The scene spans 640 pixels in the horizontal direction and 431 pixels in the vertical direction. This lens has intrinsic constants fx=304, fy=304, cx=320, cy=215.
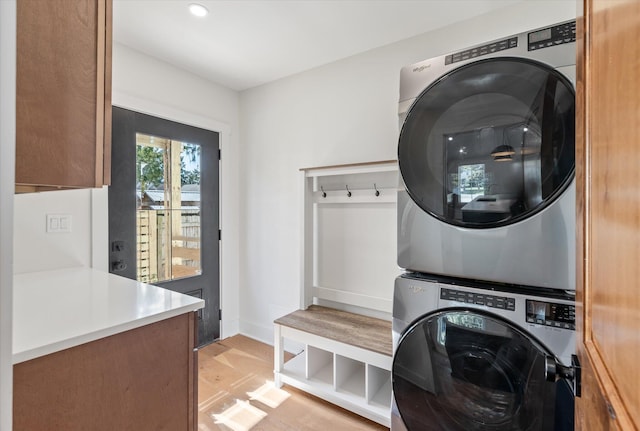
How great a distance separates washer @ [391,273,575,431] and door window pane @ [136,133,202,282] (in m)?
2.02

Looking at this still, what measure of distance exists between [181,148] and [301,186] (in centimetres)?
111

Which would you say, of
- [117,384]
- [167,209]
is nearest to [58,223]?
[167,209]

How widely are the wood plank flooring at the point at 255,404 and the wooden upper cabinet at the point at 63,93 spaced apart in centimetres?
164

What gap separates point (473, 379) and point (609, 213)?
3.00 ft

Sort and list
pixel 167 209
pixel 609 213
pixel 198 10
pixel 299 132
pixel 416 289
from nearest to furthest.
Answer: pixel 609 213
pixel 416 289
pixel 198 10
pixel 167 209
pixel 299 132

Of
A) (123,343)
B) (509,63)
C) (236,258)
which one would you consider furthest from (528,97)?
(236,258)

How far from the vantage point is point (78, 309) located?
3.49 ft

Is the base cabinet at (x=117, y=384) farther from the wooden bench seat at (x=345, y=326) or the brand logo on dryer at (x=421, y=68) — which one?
the brand logo on dryer at (x=421, y=68)

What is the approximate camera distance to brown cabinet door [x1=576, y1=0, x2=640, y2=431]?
0.33 m

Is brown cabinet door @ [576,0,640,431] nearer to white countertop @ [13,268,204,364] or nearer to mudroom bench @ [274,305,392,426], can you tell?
white countertop @ [13,268,204,364]

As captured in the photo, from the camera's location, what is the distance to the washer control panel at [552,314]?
3.07 feet

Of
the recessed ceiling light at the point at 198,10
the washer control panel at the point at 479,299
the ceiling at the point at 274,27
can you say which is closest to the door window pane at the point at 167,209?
the ceiling at the point at 274,27

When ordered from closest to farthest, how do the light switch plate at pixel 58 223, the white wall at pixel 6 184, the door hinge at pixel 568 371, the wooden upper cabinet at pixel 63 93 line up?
the white wall at pixel 6 184
the door hinge at pixel 568 371
the wooden upper cabinet at pixel 63 93
the light switch plate at pixel 58 223

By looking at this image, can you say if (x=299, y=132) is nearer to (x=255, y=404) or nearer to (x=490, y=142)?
(x=490, y=142)
